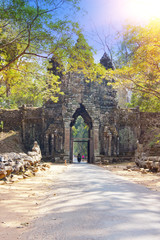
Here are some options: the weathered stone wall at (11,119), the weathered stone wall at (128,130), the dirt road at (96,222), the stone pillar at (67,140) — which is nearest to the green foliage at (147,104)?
the weathered stone wall at (128,130)

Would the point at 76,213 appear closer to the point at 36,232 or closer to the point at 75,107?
the point at 36,232

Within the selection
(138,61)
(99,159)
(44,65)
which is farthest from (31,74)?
(99,159)

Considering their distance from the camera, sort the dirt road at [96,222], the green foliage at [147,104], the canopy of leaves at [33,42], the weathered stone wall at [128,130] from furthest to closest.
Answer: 1. the green foliage at [147,104]
2. the weathered stone wall at [128,130]
3. the canopy of leaves at [33,42]
4. the dirt road at [96,222]

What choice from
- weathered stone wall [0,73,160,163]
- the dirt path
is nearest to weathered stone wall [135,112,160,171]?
weathered stone wall [0,73,160,163]

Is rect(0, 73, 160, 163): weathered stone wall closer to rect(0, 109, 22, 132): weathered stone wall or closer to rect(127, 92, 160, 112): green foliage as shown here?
rect(0, 109, 22, 132): weathered stone wall

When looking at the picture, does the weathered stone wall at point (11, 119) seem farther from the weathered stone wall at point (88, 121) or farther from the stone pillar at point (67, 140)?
the stone pillar at point (67, 140)

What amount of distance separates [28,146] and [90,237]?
19.9 meters

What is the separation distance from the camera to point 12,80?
1250 centimetres

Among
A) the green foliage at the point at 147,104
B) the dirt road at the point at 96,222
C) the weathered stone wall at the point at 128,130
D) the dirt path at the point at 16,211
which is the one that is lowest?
the dirt path at the point at 16,211

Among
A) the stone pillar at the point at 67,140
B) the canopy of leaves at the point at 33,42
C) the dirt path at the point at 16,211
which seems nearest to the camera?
the dirt path at the point at 16,211

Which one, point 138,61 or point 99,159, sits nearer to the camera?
point 138,61

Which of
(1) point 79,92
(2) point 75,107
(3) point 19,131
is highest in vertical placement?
(1) point 79,92

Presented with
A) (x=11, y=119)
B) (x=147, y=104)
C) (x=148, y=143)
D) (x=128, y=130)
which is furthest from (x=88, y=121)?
(x=11, y=119)

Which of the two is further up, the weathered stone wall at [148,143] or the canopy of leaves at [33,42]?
the canopy of leaves at [33,42]
